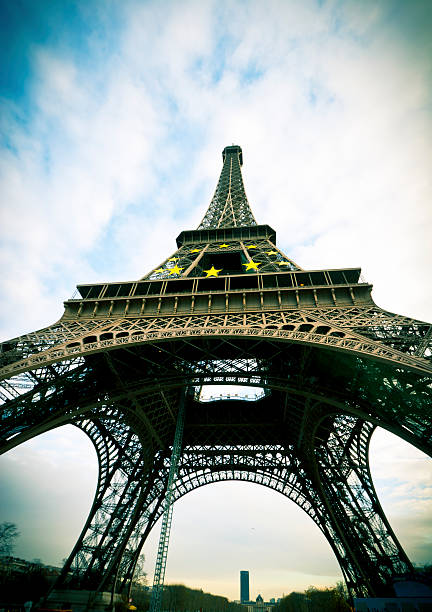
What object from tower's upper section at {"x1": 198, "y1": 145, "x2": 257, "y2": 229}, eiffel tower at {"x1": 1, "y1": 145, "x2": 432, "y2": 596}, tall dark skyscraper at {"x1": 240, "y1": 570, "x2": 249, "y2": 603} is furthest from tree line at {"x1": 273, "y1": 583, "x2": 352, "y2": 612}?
tall dark skyscraper at {"x1": 240, "y1": 570, "x2": 249, "y2": 603}

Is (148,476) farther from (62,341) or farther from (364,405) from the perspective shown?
(364,405)

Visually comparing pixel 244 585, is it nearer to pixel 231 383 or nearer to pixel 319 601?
pixel 319 601

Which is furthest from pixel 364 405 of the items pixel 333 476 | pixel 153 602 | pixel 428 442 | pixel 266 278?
pixel 333 476

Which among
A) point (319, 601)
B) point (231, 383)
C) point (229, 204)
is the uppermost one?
point (229, 204)

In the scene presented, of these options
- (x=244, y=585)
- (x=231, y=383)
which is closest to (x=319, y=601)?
(x=231, y=383)

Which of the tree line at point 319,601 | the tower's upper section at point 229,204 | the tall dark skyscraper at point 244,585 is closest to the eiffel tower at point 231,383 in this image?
the tower's upper section at point 229,204

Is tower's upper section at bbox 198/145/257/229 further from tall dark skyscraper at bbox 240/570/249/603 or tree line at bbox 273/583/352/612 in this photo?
tall dark skyscraper at bbox 240/570/249/603
